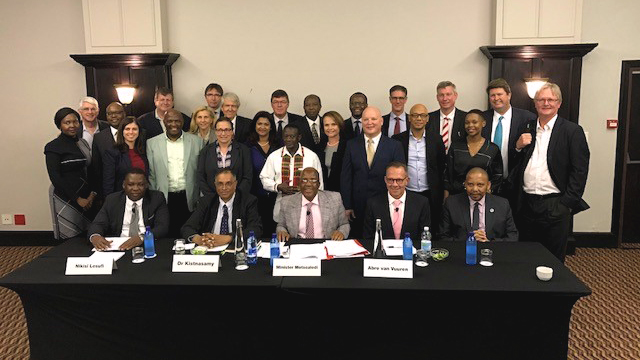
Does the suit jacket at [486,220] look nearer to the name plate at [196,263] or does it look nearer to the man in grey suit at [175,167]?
the name plate at [196,263]

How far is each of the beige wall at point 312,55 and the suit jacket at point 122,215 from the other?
228 cm

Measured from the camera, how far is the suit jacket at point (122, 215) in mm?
3514

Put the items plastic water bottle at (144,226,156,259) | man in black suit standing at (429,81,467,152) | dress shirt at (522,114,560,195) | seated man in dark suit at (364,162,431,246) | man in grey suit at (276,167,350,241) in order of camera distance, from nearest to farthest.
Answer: plastic water bottle at (144,226,156,259) < seated man in dark suit at (364,162,431,246) < man in grey suit at (276,167,350,241) < dress shirt at (522,114,560,195) < man in black suit standing at (429,81,467,152)

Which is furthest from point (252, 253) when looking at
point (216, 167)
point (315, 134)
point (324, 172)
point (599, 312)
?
point (599, 312)

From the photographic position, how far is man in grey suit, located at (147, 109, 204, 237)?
420 cm

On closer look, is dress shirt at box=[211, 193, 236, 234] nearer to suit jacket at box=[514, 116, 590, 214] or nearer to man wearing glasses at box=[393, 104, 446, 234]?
man wearing glasses at box=[393, 104, 446, 234]

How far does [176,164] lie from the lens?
13.9ft

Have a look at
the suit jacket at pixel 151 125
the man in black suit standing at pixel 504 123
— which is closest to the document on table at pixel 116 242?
the suit jacket at pixel 151 125

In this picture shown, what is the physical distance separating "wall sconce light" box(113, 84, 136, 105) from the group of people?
492mm

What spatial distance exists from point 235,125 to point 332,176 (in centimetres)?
114

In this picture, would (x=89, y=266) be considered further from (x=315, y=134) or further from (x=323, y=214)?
(x=315, y=134)

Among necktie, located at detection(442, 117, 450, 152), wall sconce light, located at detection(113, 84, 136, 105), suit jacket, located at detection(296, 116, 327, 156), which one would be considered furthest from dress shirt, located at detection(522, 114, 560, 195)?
wall sconce light, located at detection(113, 84, 136, 105)

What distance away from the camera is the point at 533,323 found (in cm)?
249

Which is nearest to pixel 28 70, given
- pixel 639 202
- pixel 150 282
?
pixel 150 282
